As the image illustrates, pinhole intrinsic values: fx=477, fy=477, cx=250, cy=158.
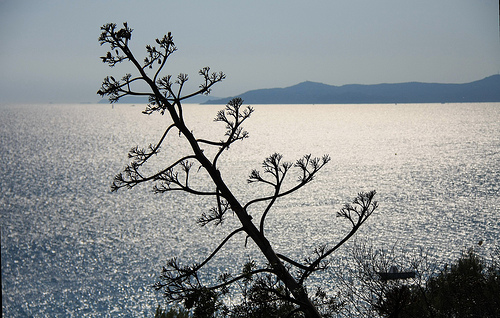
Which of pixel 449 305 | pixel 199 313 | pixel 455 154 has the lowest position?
pixel 455 154

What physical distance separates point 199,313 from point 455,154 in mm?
98085

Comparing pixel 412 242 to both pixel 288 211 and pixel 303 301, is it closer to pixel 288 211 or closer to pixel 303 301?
pixel 288 211

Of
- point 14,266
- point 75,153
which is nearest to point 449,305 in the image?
point 14,266

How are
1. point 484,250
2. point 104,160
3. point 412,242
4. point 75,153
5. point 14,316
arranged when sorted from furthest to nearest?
point 75,153 → point 104,160 → point 412,242 → point 484,250 → point 14,316

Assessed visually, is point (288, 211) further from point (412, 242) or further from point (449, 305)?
point (449, 305)

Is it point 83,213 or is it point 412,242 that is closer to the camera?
point 412,242

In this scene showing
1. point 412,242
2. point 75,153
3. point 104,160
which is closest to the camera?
point 412,242

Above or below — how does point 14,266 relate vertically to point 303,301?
below

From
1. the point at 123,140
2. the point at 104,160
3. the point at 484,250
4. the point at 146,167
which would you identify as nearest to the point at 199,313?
the point at 484,250

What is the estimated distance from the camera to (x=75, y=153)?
101438 mm

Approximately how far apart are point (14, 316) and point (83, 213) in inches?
936

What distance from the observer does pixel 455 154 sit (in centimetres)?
9388

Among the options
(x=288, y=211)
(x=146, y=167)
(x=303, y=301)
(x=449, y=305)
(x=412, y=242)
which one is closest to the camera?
(x=303, y=301)

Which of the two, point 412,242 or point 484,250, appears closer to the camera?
point 484,250
